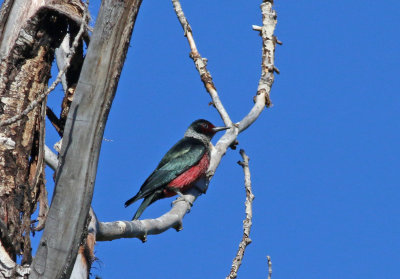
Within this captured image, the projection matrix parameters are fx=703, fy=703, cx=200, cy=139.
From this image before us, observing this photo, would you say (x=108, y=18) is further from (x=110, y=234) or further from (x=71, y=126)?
(x=110, y=234)

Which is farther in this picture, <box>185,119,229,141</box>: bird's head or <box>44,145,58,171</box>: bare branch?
<box>185,119,229,141</box>: bird's head

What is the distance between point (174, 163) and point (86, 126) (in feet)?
17.2

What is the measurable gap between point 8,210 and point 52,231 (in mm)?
1055

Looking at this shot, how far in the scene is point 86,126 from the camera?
11.2 feet

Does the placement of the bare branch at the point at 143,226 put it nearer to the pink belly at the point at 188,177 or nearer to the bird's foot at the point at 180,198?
the bird's foot at the point at 180,198

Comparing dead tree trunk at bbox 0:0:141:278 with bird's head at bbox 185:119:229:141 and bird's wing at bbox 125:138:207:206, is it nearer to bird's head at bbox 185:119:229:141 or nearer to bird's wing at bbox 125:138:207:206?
bird's wing at bbox 125:138:207:206

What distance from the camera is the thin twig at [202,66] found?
745 centimetres

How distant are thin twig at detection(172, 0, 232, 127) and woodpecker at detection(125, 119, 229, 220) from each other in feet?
1.16

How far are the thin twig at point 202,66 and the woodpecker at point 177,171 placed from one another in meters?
0.35

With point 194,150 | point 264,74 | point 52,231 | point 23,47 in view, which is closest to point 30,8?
point 23,47

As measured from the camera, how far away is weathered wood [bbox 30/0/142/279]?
342 centimetres

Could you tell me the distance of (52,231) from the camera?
3447 mm

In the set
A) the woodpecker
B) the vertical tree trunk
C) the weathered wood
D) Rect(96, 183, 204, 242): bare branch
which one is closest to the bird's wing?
the woodpecker

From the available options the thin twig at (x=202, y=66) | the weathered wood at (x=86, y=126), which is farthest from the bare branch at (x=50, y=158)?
the thin twig at (x=202, y=66)
